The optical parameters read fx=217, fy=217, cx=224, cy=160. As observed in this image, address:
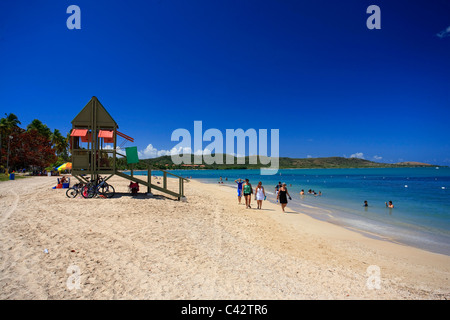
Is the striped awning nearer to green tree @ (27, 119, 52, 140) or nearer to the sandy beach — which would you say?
the sandy beach

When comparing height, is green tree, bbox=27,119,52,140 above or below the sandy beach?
above

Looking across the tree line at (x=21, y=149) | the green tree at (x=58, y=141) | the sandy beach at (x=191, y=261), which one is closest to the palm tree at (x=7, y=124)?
the tree line at (x=21, y=149)

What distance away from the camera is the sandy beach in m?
4.32

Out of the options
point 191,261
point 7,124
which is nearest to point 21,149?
point 7,124

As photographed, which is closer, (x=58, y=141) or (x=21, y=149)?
(x=21, y=149)

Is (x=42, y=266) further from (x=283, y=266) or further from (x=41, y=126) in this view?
(x=41, y=126)

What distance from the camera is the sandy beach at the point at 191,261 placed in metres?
4.32

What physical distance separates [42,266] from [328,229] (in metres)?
11.3

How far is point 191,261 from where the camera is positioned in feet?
18.5

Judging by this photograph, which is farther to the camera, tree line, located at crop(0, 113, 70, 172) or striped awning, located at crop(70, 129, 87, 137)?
tree line, located at crop(0, 113, 70, 172)

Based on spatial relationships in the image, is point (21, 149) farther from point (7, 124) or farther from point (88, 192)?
point (88, 192)

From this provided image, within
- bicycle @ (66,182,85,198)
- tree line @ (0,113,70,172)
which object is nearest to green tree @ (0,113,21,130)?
tree line @ (0,113,70,172)

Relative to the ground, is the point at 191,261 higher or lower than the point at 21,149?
lower

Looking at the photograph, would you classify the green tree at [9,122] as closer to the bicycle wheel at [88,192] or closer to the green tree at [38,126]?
the green tree at [38,126]
